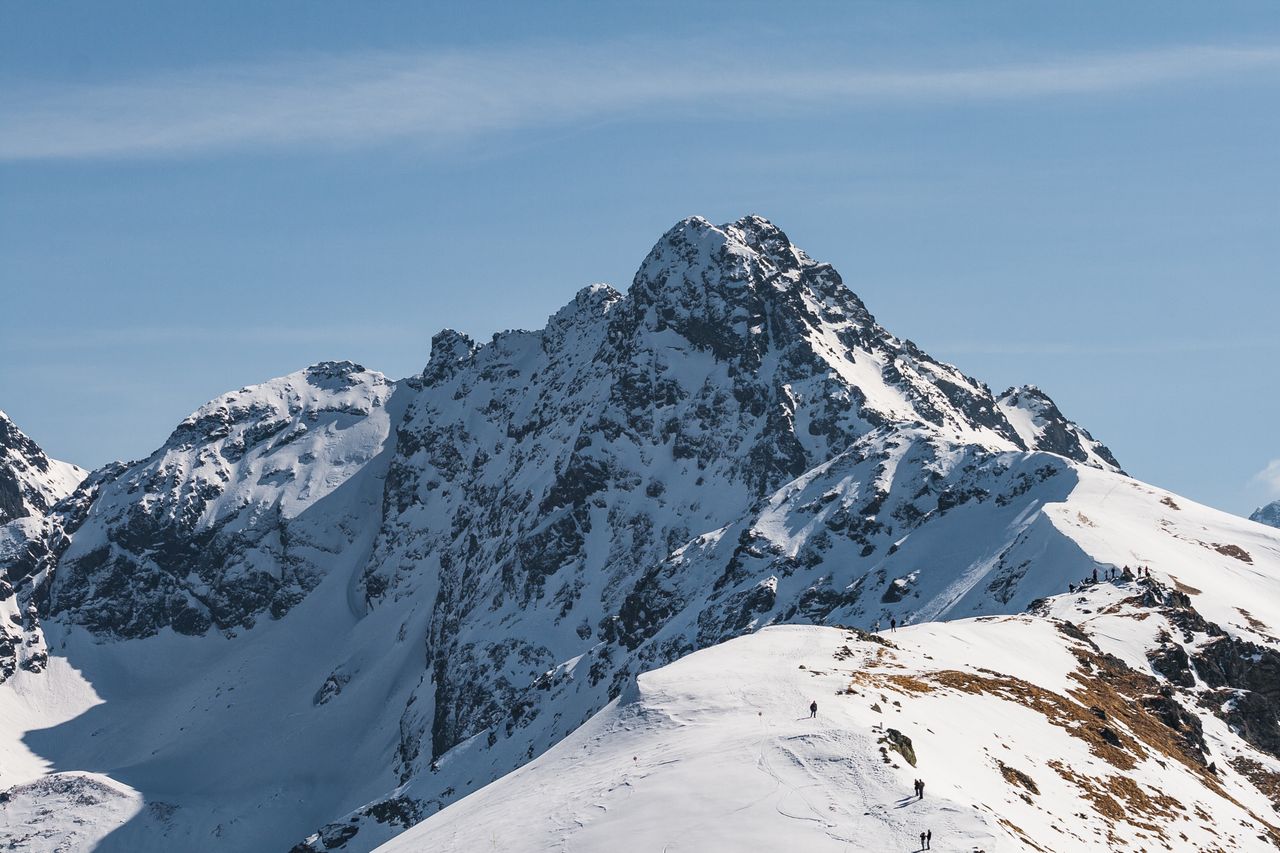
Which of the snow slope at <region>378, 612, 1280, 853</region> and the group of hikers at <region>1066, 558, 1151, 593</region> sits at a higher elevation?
the group of hikers at <region>1066, 558, 1151, 593</region>

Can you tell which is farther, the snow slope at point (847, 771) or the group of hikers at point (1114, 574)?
the group of hikers at point (1114, 574)

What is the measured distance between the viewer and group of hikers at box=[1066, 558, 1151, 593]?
112831 mm

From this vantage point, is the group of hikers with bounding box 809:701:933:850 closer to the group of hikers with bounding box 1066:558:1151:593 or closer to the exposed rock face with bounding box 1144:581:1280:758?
the exposed rock face with bounding box 1144:581:1280:758

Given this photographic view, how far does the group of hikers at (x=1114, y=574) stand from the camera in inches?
4442

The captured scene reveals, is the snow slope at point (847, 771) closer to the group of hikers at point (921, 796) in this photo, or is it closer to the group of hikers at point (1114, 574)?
the group of hikers at point (921, 796)

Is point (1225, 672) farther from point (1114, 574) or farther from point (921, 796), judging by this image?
point (921, 796)

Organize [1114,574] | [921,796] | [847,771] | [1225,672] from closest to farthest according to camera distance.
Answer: [921,796], [847,771], [1225,672], [1114,574]

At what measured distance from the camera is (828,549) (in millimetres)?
175625

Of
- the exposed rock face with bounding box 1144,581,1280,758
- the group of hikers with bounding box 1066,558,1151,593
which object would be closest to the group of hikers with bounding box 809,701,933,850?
the exposed rock face with bounding box 1144,581,1280,758

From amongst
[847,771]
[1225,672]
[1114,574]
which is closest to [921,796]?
[847,771]

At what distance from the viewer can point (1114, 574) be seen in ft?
393

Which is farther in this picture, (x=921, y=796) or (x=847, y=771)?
(x=847, y=771)

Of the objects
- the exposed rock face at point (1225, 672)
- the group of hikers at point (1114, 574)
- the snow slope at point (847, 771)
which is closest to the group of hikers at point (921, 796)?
the snow slope at point (847, 771)

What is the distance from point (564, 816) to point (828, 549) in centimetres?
12793
